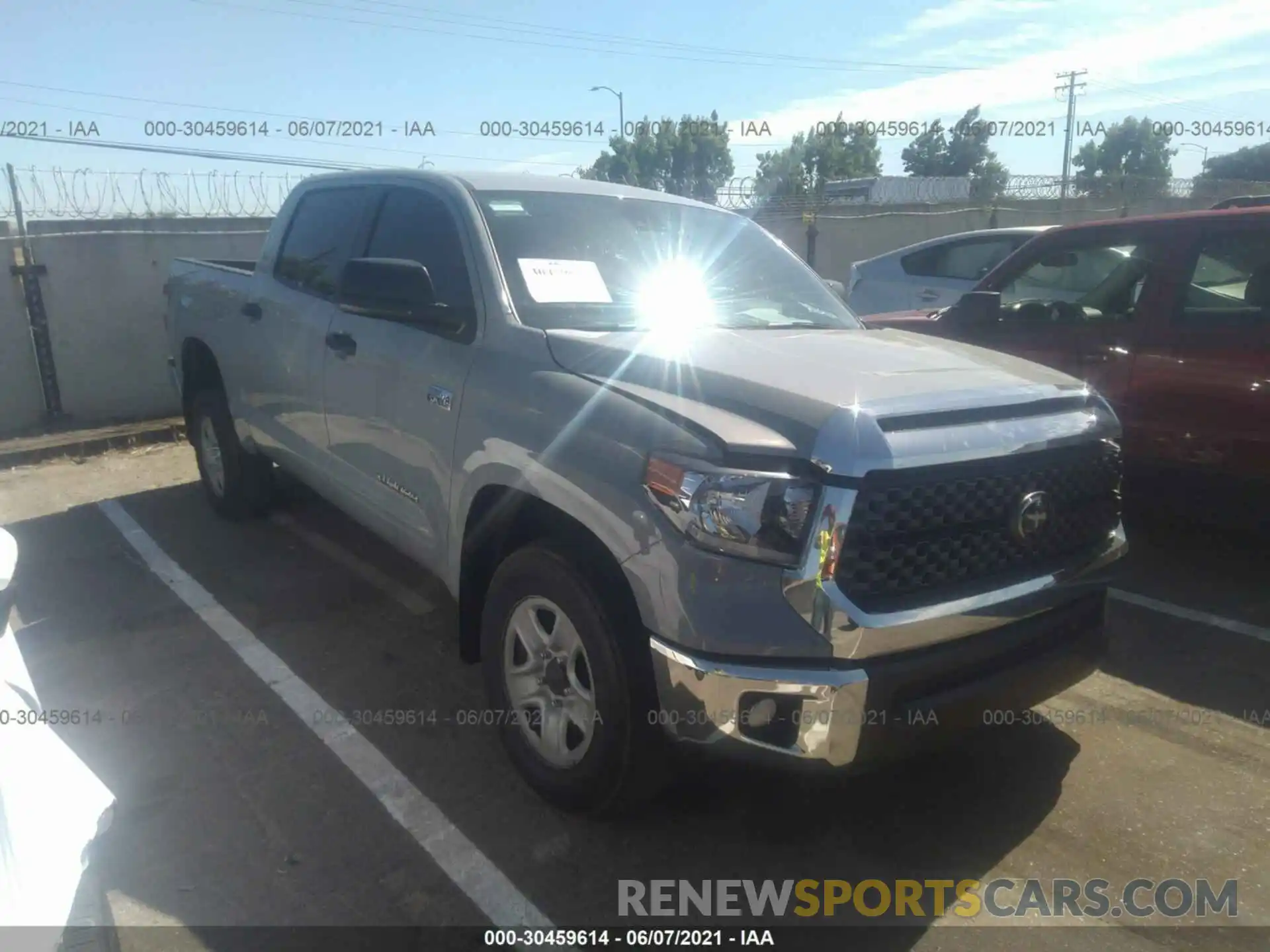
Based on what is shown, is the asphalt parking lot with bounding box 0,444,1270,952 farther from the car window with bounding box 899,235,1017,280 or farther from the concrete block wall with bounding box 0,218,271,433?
the car window with bounding box 899,235,1017,280

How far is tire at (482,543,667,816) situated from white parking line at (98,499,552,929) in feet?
1.02

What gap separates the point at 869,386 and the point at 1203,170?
73984 millimetres

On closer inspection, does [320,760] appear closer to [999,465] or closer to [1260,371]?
Result: [999,465]

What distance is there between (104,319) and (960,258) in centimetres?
811

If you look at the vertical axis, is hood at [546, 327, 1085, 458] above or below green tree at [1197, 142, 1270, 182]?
below

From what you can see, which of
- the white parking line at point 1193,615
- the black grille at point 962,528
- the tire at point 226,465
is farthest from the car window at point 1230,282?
the tire at point 226,465

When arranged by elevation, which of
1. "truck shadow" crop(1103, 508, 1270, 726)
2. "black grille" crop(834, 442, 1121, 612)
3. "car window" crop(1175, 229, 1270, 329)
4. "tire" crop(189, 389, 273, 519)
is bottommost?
"truck shadow" crop(1103, 508, 1270, 726)

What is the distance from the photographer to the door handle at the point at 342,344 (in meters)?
4.00

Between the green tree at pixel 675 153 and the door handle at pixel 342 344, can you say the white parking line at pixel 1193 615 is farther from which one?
the green tree at pixel 675 153

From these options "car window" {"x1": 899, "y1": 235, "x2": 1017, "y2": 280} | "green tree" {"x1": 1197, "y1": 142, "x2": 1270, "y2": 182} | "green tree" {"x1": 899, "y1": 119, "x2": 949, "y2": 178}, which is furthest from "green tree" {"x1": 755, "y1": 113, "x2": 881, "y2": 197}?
"car window" {"x1": 899, "y1": 235, "x2": 1017, "y2": 280}

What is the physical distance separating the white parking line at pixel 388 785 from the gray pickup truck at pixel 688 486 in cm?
32

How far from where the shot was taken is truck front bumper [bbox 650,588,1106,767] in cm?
243

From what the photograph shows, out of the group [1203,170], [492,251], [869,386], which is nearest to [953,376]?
[869,386]

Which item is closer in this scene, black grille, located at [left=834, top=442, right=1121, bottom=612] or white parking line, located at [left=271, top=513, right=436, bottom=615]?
black grille, located at [left=834, top=442, right=1121, bottom=612]
